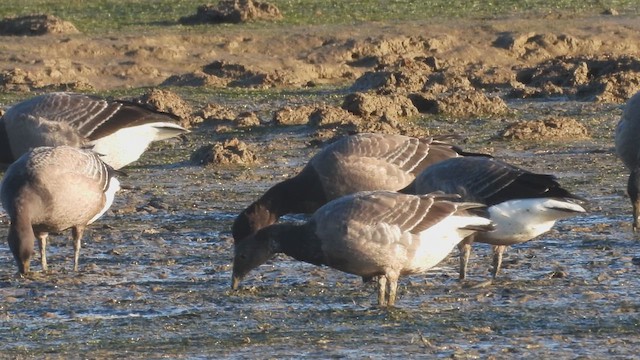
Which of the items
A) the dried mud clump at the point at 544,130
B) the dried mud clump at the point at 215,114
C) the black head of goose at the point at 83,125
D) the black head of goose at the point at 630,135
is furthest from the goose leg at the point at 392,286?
the dried mud clump at the point at 215,114

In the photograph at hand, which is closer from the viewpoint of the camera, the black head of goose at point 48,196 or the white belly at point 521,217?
the white belly at point 521,217

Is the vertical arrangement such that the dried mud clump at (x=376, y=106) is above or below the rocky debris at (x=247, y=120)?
Result: above

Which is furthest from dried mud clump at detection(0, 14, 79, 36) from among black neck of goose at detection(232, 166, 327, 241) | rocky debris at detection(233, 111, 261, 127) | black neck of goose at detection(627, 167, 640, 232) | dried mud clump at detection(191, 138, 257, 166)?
→ black neck of goose at detection(627, 167, 640, 232)

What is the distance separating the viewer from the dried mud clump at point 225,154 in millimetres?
15633

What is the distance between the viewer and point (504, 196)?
1031 cm

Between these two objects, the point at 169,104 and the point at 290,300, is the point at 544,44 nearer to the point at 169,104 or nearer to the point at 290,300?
the point at 169,104

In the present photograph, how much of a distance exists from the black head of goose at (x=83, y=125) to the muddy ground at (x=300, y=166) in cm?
57

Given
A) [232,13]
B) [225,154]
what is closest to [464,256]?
[225,154]

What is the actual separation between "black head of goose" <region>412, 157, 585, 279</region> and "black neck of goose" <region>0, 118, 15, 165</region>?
4.99 meters

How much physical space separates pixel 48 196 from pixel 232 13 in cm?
1586

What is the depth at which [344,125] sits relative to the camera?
56.7 ft

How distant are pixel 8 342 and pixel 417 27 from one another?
1813cm

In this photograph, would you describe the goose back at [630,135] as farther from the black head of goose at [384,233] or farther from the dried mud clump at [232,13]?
the dried mud clump at [232,13]

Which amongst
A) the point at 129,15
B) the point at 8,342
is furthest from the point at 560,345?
the point at 129,15
